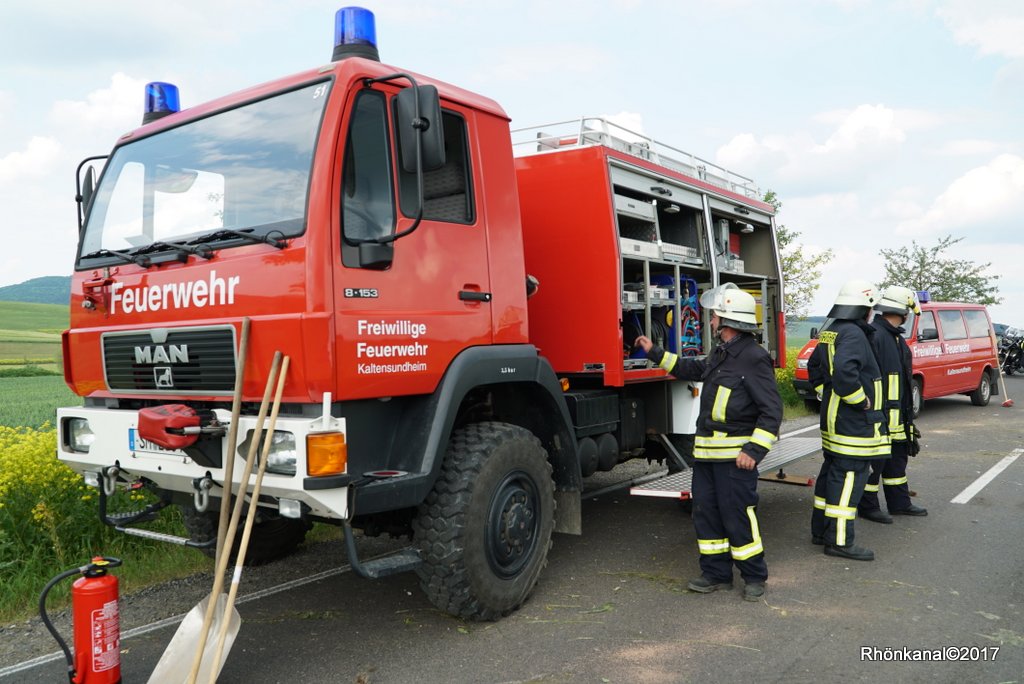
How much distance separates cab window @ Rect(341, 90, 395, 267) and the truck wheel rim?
1461 millimetres

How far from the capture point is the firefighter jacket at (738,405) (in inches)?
176

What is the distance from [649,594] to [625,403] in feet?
5.29

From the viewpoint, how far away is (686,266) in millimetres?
6176

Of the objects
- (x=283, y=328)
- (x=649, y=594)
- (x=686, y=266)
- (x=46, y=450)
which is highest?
(x=686, y=266)

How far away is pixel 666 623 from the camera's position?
4.12 meters

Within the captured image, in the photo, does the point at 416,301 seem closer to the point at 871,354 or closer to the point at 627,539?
the point at 627,539

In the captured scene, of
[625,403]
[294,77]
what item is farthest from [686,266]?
[294,77]

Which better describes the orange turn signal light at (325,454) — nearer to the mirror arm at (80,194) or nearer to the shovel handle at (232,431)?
the shovel handle at (232,431)

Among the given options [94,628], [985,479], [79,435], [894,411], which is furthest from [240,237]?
[985,479]

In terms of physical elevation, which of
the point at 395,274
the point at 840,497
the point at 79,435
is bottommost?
the point at 840,497

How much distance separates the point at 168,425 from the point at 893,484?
549 centimetres

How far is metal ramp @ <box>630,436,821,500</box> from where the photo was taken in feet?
16.9

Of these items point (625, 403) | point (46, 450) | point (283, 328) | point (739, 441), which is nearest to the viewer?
point (283, 328)

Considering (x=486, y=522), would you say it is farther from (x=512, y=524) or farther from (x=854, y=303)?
(x=854, y=303)
